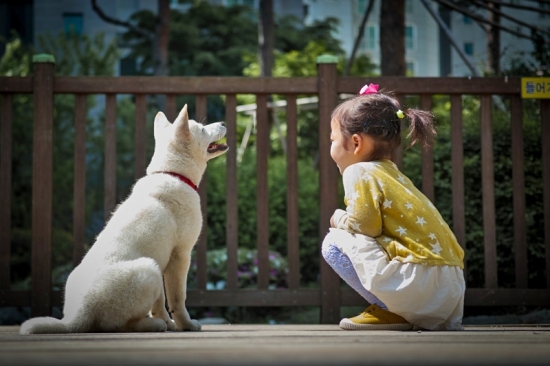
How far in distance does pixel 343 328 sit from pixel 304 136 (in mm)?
10983

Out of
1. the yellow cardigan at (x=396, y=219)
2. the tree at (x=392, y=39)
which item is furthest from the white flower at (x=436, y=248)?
the tree at (x=392, y=39)

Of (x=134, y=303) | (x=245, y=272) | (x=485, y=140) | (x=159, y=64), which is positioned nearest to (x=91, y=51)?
(x=159, y=64)

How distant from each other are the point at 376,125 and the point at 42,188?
2354 mm

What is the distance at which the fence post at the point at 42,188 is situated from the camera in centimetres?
409

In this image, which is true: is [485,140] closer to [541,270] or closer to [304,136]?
[541,270]

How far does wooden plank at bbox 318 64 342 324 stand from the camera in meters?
4.16

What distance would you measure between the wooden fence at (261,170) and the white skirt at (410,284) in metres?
1.38

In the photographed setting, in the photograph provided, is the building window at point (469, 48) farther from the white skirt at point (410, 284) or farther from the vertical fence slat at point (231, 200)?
the white skirt at point (410, 284)

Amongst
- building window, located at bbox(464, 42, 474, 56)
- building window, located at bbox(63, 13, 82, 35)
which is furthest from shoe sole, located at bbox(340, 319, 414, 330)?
building window, located at bbox(464, 42, 474, 56)

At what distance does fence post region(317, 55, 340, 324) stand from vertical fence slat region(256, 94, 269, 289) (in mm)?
375

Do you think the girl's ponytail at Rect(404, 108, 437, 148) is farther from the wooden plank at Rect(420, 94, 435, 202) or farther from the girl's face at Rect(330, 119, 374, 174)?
the wooden plank at Rect(420, 94, 435, 202)

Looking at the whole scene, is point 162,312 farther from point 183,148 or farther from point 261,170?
point 261,170

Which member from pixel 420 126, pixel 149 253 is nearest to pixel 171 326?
pixel 149 253

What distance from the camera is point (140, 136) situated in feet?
14.1
